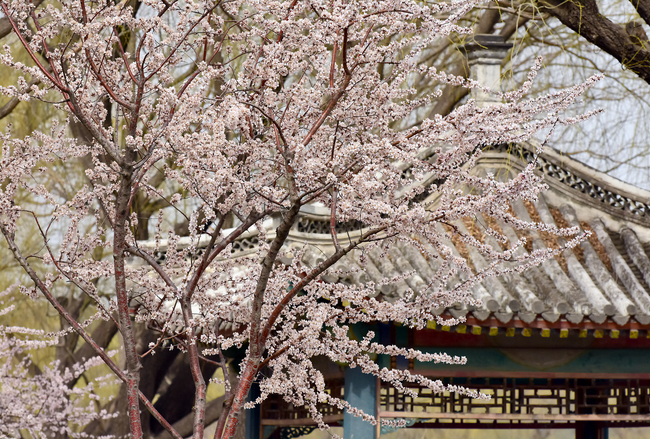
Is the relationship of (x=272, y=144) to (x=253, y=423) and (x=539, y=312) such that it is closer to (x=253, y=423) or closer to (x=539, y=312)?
(x=539, y=312)

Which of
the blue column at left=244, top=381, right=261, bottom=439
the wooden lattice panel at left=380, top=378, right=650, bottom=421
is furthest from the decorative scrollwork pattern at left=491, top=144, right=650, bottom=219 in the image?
the blue column at left=244, top=381, right=261, bottom=439

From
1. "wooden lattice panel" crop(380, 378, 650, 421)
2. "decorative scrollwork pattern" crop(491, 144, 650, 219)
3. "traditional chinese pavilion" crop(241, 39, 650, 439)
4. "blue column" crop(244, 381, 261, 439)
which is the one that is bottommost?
"blue column" crop(244, 381, 261, 439)

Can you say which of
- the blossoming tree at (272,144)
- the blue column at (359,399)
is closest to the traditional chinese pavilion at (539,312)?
the blue column at (359,399)

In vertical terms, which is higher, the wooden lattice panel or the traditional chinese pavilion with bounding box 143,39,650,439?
the traditional chinese pavilion with bounding box 143,39,650,439

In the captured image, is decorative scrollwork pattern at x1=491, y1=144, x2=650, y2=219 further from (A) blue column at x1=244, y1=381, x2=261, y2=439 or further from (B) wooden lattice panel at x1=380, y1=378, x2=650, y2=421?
(A) blue column at x1=244, y1=381, x2=261, y2=439

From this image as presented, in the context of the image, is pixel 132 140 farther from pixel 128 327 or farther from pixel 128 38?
pixel 128 38

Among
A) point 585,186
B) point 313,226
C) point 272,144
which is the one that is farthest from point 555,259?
point 272,144

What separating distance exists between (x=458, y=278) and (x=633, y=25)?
83.0 inches

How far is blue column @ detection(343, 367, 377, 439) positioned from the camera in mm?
5258

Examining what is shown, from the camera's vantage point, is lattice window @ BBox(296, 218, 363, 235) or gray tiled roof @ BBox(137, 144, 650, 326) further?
lattice window @ BBox(296, 218, 363, 235)

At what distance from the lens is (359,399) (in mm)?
5270

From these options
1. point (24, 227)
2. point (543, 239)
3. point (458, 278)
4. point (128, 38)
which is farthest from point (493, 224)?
point (24, 227)

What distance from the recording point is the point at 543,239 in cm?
613

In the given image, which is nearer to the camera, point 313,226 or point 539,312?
point 539,312
